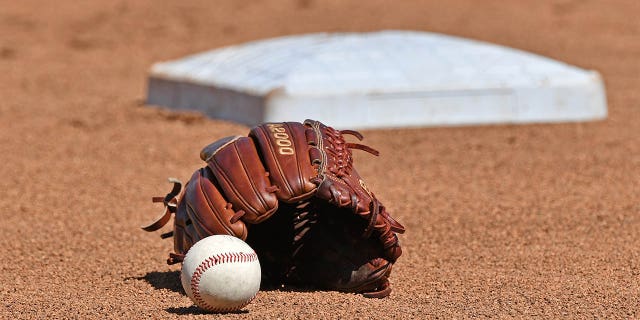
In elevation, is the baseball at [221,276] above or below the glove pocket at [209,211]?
below

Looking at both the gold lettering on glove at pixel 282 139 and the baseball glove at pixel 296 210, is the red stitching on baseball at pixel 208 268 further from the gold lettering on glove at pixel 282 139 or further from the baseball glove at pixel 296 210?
the gold lettering on glove at pixel 282 139

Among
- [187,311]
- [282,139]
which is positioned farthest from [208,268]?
[282,139]

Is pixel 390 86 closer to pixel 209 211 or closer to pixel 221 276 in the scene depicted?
pixel 209 211

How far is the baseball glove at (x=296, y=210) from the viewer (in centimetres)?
382

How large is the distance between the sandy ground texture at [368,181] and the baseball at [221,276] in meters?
0.07

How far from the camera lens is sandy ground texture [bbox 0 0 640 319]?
394cm

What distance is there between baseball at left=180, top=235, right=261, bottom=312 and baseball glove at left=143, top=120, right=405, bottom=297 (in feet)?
0.58

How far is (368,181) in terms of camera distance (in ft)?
21.1

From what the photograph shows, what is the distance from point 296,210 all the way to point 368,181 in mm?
2303

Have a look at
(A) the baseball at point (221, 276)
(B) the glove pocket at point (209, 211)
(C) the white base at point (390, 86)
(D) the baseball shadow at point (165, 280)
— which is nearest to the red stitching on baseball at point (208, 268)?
(A) the baseball at point (221, 276)

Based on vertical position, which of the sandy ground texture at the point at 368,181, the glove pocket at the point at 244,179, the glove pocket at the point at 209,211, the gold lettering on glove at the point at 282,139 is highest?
the gold lettering on glove at the point at 282,139

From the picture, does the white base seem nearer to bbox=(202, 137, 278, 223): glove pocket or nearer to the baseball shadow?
the baseball shadow

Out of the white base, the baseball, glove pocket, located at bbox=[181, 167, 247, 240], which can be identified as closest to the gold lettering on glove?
glove pocket, located at bbox=[181, 167, 247, 240]

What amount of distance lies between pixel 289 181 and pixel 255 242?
43cm
